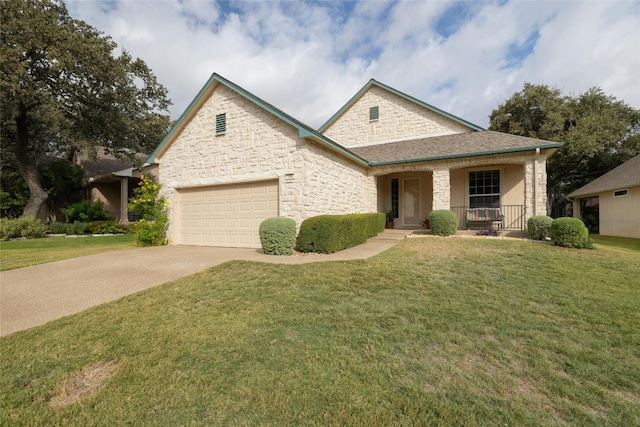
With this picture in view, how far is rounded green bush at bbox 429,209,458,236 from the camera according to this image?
10.4 m

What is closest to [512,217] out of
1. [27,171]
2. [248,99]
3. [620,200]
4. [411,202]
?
[411,202]

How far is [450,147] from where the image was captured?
12.1 metres

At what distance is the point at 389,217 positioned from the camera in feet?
46.8

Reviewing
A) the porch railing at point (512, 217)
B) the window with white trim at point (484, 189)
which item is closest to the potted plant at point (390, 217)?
the porch railing at point (512, 217)

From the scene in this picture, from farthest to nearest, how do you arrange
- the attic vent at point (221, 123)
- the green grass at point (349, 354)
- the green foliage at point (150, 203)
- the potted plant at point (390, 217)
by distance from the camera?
1. the potted plant at point (390, 217)
2. the green foliage at point (150, 203)
3. the attic vent at point (221, 123)
4. the green grass at point (349, 354)

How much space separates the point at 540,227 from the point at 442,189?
3603 millimetres

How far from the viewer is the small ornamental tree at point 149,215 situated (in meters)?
10.5

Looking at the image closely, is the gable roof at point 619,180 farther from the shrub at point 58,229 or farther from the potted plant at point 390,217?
the shrub at point 58,229

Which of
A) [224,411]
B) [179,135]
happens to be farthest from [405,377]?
[179,135]

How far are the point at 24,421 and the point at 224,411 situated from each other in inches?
60.9

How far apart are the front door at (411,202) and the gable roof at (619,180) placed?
8.89 m

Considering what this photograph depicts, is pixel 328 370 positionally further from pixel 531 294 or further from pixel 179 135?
pixel 179 135

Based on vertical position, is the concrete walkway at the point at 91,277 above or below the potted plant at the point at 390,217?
below

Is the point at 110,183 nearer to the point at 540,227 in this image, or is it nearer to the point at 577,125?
the point at 540,227
